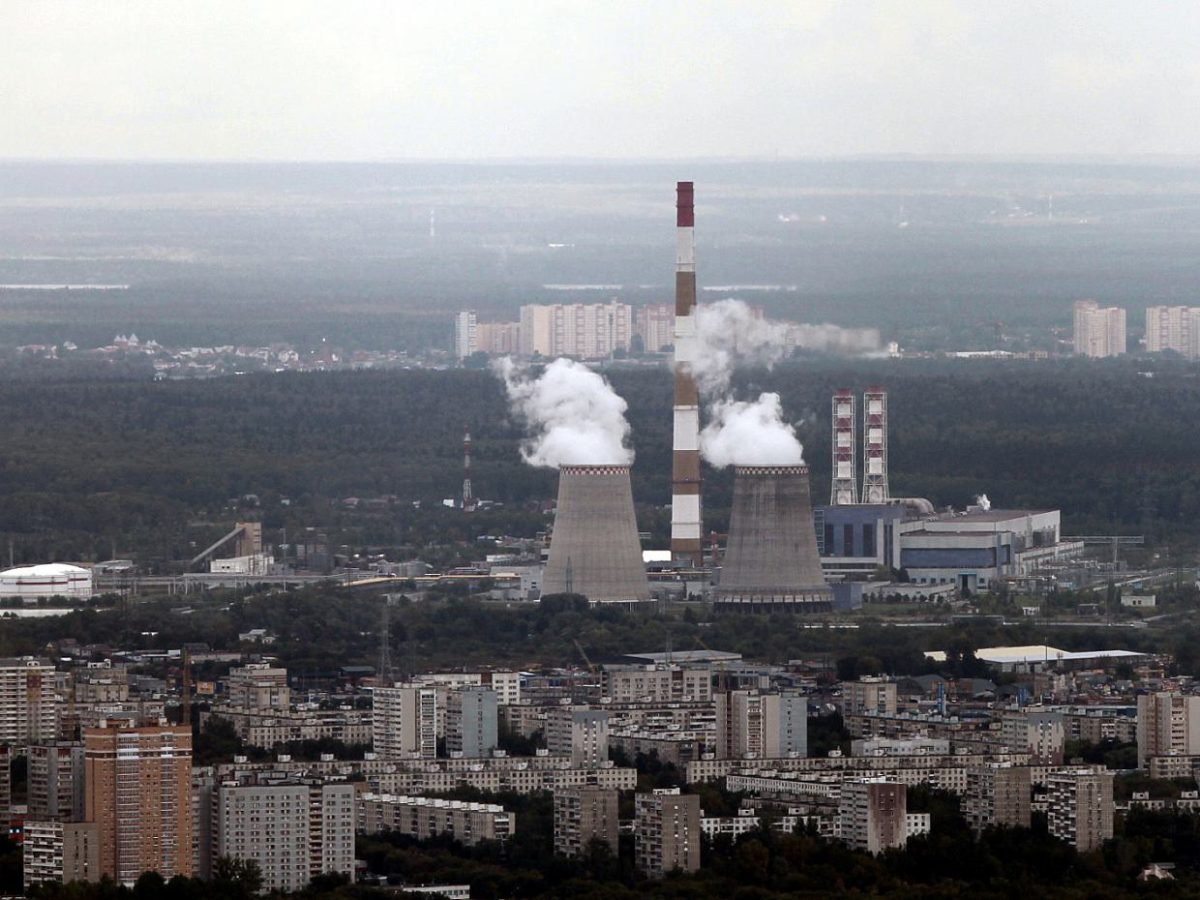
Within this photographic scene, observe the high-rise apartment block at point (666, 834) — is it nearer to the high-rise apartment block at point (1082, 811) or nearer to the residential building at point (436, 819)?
the residential building at point (436, 819)

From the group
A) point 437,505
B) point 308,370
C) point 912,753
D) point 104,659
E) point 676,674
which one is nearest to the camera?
point 912,753

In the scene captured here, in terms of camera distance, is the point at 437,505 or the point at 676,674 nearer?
the point at 676,674

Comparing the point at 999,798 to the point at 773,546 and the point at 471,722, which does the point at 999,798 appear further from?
the point at 773,546

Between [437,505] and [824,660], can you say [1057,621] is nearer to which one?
[824,660]

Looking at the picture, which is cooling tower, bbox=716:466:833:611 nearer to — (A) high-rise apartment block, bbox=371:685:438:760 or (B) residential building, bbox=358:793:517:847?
(A) high-rise apartment block, bbox=371:685:438:760

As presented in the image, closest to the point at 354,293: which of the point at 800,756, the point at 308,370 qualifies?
the point at 308,370

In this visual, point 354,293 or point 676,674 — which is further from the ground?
point 354,293
